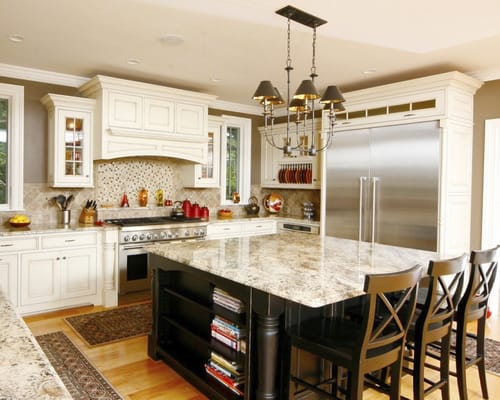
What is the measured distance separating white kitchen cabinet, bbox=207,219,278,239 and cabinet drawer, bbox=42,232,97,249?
1.50 meters

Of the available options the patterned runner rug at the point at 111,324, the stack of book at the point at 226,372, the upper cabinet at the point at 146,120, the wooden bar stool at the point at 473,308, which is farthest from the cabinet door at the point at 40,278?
the wooden bar stool at the point at 473,308

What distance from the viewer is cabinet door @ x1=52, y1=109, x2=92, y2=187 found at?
447 cm

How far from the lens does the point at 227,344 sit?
8.36ft

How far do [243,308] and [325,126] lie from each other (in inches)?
137

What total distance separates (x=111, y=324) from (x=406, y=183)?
3.31 m

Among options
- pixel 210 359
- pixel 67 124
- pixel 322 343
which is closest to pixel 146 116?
pixel 67 124

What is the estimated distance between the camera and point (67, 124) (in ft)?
14.9

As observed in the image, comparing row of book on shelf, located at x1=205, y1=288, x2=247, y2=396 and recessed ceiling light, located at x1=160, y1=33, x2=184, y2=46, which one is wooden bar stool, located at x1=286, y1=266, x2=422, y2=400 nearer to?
row of book on shelf, located at x1=205, y1=288, x2=247, y2=396

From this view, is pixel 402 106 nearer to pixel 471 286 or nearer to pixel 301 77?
pixel 301 77

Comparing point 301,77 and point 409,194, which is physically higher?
point 301,77

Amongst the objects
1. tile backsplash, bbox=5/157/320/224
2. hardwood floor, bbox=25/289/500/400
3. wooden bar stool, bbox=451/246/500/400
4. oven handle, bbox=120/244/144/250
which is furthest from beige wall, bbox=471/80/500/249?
oven handle, bbox=120/244/144/250

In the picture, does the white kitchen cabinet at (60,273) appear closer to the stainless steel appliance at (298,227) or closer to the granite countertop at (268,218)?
the granite countertop at (268,218)

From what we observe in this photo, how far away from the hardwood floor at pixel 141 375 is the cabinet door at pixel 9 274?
16.5 inches

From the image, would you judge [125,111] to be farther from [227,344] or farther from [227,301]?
[227,344]
